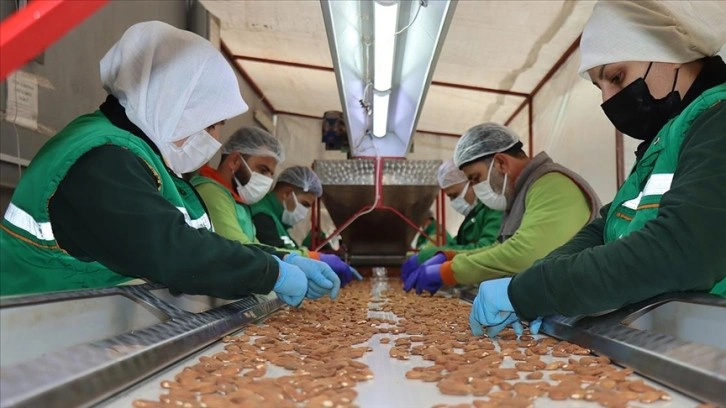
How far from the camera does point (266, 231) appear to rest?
12.4ft

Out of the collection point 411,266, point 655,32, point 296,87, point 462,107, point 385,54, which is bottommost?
point 411,266

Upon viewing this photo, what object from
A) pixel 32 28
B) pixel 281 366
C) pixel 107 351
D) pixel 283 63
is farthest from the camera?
pixel 283 63

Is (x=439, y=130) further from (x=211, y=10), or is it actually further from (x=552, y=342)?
(x=552, y=342)

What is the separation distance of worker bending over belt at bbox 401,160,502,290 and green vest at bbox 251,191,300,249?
90 centimetres

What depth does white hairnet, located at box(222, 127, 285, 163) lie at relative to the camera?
10.7 ft

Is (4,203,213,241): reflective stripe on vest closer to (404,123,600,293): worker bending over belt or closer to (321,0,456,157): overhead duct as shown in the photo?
(321,0,456,157): overhead duct

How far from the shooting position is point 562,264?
120 centimetres

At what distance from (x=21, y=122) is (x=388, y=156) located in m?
2.04

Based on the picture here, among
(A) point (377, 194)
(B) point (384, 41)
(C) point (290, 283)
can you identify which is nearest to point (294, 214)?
(A) point (377, 194)

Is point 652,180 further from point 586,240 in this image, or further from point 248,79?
point 248,79

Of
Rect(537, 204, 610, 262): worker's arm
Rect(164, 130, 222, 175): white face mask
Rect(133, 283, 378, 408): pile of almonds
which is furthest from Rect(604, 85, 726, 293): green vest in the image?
Rect(164, 130, 222, 175): white face mask

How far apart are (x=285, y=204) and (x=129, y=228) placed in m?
3.16

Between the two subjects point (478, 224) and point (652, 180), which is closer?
point (652, 180)

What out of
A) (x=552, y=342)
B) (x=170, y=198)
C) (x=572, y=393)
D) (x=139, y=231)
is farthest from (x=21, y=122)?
(x=572, y=393)
